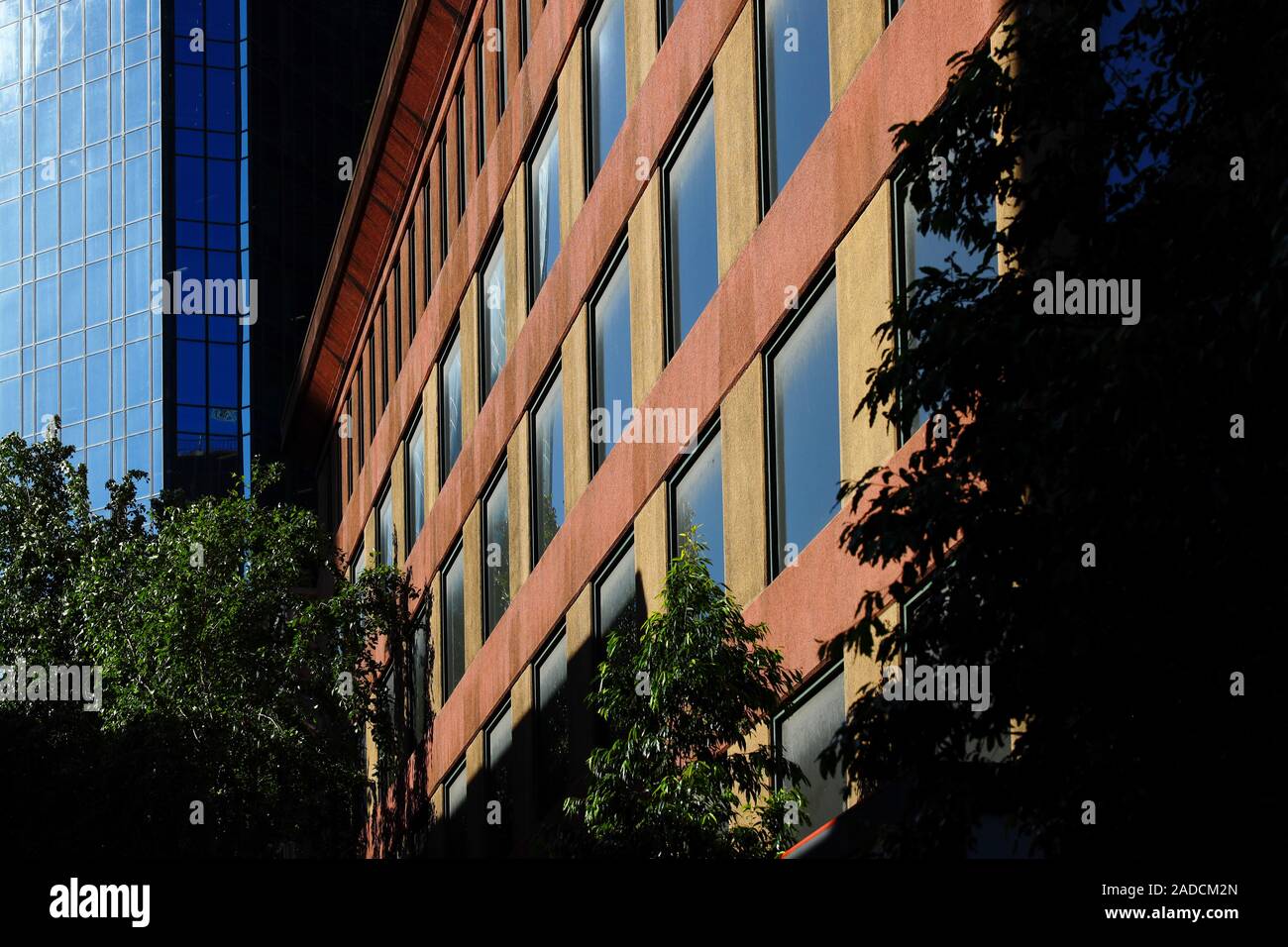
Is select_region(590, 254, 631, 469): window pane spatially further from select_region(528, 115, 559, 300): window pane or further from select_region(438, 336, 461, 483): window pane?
select_region(438, 336, 461, 483): window pane

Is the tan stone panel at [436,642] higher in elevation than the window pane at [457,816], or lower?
higher

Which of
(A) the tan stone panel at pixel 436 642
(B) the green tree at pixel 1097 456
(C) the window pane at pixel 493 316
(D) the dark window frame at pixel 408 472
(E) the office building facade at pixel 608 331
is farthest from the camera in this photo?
(D) the dark window frame at pixel 408 472

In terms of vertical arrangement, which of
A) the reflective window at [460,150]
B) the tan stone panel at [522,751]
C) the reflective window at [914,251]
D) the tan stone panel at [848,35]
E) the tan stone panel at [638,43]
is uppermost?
the reflective window at [460,150]

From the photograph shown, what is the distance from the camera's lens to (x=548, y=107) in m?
32.8

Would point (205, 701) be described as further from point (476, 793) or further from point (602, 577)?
point (602, 577)

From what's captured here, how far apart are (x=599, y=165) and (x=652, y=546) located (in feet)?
23.0

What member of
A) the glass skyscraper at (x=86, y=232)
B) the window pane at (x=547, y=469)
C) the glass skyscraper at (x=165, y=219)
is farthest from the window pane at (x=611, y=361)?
the glass skyscraper at (x=86, y=232)

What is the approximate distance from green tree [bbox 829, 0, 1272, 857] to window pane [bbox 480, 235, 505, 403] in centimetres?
2539

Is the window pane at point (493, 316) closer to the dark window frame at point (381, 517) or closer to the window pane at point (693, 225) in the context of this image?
the dark window frame at point (381, 517)

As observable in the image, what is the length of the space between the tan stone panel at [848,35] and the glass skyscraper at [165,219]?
6442cm

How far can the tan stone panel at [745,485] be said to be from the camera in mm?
21422

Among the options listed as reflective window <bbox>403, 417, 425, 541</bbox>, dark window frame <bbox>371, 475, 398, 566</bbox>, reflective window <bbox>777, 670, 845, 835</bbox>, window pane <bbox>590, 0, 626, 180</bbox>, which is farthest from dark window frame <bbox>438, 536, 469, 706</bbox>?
reflective window <bbox>777, 670, 845, 835</bbox>

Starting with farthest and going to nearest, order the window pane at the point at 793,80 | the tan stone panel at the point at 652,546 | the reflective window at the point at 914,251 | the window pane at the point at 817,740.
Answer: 1. the tan stone panel at the point at 652,546
2. the window pane at the point at 793,80
3. the window pane at the point at 817,740
4. the reflective window at the point at 914,251
